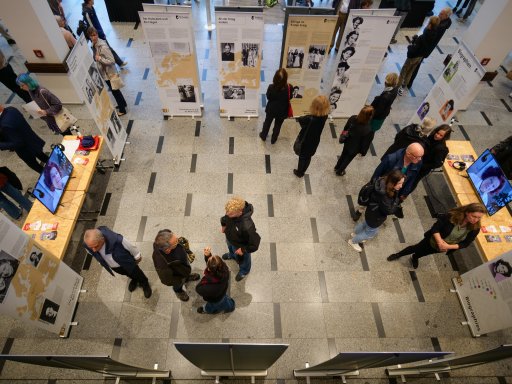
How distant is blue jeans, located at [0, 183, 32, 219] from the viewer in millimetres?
4484

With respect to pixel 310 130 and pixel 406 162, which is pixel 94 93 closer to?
pixel 310 130

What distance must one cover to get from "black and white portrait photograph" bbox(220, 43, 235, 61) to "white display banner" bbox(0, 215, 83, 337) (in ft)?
12.2

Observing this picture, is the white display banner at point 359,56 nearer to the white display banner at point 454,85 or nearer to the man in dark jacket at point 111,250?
the white display banner at point 454,85

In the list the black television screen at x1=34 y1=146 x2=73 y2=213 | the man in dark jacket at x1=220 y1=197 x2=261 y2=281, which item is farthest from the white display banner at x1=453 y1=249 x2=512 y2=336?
the black television screen at x1=34 y1=146 x2=73 y2=213

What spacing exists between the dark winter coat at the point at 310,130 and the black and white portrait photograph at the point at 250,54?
5.15 ft

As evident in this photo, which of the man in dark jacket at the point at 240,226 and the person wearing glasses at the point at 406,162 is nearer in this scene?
the man in dark jacket at the point at 240,226

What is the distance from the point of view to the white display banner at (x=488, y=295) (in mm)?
3521

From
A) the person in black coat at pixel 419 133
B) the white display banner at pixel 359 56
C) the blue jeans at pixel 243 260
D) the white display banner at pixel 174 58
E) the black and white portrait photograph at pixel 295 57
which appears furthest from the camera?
the black and white portrait photograph at pixel 295 57

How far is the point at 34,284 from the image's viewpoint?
10.9 ft

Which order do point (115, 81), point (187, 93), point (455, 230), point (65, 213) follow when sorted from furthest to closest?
point (187, 93)
point (115, 81)
point (65, 213)
point (455, 230)

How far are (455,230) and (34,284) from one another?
4782 millimetres

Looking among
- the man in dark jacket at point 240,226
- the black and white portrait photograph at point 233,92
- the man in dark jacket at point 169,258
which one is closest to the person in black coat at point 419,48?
the black and white portrait photograph at point 233,92

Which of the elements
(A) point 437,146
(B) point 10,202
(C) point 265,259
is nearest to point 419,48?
(A) point 437,146

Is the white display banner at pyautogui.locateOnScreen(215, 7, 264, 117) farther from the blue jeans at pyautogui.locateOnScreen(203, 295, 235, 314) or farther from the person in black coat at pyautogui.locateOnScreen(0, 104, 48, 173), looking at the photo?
the blue jeans at pyautogui.locateOnScreen(203, 295, 235, 314)
